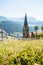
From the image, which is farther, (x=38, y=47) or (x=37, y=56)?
(x=38, y=47)

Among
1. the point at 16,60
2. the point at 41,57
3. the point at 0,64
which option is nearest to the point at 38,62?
the point at 41,57

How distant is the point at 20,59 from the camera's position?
336 inches

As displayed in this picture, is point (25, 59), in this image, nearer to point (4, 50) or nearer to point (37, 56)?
point (37, 56)

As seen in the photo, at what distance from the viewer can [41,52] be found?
9.02 metres

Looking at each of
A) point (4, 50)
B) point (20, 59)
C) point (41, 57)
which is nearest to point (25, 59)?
point (20, 59)

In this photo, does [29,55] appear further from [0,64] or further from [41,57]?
[0,64]

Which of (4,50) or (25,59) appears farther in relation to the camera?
(4,50)

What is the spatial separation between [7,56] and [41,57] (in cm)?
150

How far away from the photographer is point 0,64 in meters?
8.56

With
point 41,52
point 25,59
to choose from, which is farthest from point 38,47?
point 25,59

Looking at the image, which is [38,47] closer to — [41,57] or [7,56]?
[41,57]

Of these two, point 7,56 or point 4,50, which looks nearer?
point 7,56

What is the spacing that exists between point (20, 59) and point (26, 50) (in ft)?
2.21

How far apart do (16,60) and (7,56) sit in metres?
0.55
